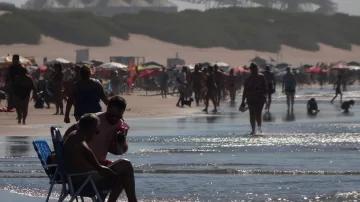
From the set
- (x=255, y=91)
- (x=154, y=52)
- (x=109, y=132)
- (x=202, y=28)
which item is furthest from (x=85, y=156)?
(x=202, y=28)

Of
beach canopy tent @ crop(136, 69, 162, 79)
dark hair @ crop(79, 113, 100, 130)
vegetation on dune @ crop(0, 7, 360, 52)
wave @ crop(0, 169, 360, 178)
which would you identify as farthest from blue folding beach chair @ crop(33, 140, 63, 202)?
vegetation on dune @ crop(0, 7, 360, 52)

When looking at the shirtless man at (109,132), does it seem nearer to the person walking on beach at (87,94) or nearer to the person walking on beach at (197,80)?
the person walking on beach at (87,94)

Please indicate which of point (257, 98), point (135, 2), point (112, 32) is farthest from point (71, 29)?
point (257, 98)

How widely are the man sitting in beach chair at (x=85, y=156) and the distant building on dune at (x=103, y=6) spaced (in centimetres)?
16392

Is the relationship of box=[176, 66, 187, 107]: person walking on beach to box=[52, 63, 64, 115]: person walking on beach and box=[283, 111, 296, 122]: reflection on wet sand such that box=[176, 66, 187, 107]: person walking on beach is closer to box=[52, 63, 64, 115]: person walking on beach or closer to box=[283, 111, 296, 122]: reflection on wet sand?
box=[283, 111, 296, 122]: reflection on wet sand

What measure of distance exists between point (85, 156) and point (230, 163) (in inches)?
238

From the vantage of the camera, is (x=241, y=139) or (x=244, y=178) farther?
(x=241, y=139)

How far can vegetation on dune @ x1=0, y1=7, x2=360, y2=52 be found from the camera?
10919cm

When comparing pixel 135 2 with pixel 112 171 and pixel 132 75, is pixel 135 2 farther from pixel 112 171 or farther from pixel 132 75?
pixel 112 171

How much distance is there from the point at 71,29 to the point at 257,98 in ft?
300

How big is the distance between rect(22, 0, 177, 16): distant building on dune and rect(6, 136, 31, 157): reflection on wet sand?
15378cm

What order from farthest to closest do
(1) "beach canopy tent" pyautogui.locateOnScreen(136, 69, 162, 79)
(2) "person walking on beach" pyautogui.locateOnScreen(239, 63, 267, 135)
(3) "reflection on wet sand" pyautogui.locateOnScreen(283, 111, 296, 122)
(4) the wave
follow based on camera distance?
(1) "beach canopy tent" pyautogui.locateOnScreen(136, 69, 162, 79), (3) "reflection on wet sand" pyautogui.locateOnScreen(283, 111, 296, 122), (2) "person walking on beach" pyautogui.locateOnScreen(239, 63, 267, 135), (4) the wave

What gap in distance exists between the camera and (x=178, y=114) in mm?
30766

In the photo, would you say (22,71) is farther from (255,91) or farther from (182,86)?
(182,86)
